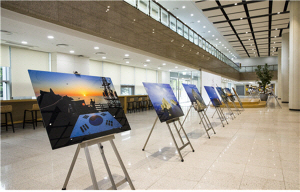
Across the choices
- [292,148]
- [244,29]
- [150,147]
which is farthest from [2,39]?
[244,29]

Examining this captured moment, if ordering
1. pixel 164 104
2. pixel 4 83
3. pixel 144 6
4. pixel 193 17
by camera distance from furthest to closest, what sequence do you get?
1. pixel 193 17
2. pixel 144 6
3. pixel 4 83
4. pixel 164 104

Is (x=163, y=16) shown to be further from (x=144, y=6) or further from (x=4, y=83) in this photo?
(x=4, y=83)

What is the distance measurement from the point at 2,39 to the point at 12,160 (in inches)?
206

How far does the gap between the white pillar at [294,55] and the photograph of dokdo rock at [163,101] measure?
32.4 feet

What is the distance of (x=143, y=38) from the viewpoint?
9.00 meters

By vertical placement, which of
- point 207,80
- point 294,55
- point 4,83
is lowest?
point 4,83

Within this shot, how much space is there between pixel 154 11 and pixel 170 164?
828cm

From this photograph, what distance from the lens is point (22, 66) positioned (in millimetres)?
8477

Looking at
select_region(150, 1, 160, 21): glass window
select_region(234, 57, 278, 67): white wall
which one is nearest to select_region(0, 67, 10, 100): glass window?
select_region(150, 1, 160, 21): glass window

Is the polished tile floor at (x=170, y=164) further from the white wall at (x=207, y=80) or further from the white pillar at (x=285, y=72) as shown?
the white pillar at (x=285, y=72)

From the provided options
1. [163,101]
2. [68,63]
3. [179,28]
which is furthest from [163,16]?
[163,101]

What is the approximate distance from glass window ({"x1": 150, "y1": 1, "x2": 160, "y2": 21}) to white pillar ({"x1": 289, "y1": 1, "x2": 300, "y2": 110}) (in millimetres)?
7018

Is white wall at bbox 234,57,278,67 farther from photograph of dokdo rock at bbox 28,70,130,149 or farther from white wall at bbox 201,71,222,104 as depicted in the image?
photograph of dokdo rock at bbox 28,70,130,149

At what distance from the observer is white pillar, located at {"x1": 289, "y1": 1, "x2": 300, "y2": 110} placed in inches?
408
